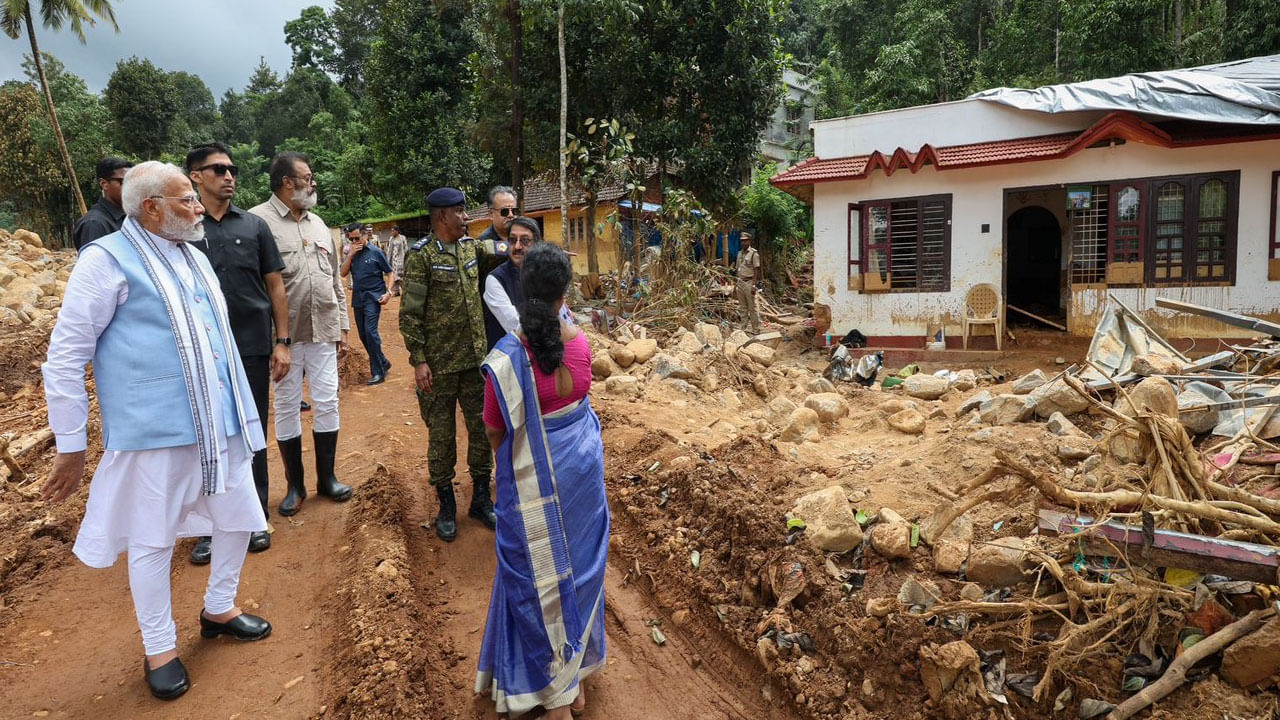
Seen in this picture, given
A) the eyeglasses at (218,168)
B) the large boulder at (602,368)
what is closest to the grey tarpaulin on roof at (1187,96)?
the large boulder at (602,368)

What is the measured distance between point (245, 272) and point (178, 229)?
3.49ft

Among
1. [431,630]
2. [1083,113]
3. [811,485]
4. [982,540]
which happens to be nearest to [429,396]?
[431,630]

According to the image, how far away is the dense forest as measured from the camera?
14594 millimetres

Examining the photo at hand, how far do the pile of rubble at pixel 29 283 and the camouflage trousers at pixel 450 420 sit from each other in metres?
7.94

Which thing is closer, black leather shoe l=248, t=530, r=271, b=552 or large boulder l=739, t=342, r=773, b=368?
black leather shoe l=248, t=530, r=271, b=552

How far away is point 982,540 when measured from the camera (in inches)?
132

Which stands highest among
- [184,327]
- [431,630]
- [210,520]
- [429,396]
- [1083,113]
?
[1083,113]

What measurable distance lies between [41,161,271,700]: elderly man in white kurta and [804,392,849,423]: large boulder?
4.98 metres

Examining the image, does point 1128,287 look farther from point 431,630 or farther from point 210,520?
point 210,520

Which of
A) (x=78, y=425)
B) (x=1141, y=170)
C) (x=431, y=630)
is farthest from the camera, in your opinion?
(x=1141, y=170)

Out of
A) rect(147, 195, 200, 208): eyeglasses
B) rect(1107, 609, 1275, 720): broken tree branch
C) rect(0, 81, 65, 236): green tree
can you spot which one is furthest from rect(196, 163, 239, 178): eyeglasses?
rect(0, 81, 65, 236): green tree

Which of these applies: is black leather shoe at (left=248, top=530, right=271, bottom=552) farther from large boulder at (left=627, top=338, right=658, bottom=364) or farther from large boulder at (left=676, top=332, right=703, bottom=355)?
large boulder at (left=676, top=332, right=703, bottom=355)

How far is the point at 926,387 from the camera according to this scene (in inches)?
331

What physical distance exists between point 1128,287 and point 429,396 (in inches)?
449
